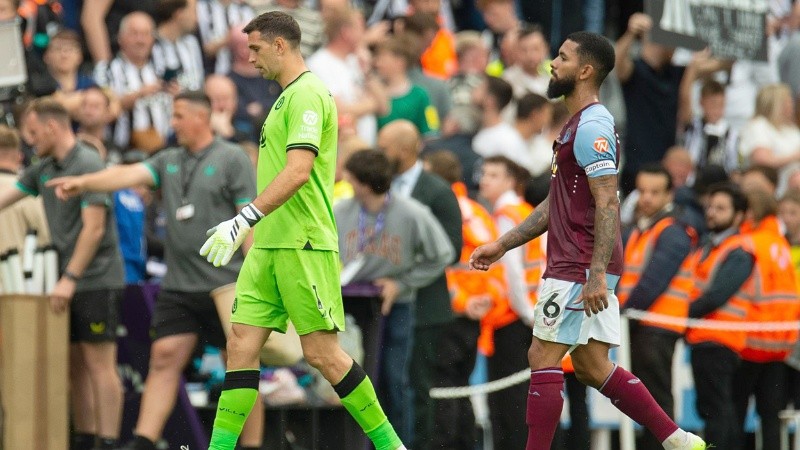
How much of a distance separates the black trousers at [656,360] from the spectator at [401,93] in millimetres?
3805

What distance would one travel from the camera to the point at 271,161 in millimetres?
8672

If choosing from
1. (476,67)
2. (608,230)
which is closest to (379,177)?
(608,230)

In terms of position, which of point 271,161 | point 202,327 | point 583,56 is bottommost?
point 202,327

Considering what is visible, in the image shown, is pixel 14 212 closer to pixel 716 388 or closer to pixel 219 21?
pixel 219 21

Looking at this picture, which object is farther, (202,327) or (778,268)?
(778,268)

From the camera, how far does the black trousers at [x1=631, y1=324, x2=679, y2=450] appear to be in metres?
12.1

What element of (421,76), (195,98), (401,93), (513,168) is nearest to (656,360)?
(513,168)

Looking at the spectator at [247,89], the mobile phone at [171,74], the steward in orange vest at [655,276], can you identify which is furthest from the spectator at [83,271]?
the steward in orange vest at [655,276]

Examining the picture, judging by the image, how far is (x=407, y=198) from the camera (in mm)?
12023

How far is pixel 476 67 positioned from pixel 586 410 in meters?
5.42

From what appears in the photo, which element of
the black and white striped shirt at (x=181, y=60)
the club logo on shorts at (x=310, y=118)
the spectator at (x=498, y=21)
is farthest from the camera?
the spectator at (x=498, y=21)

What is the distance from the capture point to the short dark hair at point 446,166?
42.7 ft

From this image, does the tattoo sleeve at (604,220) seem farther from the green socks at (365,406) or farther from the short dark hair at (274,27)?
the short dark hair at (274,27)

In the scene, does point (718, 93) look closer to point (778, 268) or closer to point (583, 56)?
point (778, 268)
